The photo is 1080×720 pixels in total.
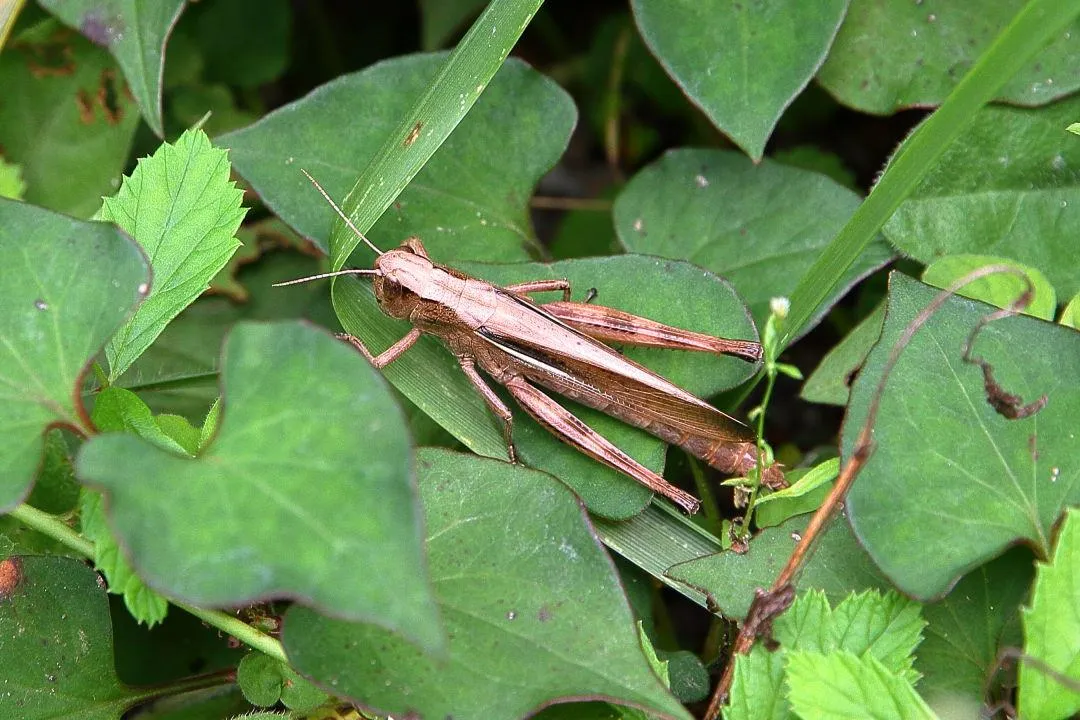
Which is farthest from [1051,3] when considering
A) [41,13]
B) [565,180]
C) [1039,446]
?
[41,13]

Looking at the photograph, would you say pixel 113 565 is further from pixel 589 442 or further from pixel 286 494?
pixel 589 442

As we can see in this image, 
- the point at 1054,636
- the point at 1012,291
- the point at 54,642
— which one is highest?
the point at 1012,291

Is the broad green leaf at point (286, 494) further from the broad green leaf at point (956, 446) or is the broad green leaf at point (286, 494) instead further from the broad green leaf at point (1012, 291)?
the broad green leaf at point (1012, 291)

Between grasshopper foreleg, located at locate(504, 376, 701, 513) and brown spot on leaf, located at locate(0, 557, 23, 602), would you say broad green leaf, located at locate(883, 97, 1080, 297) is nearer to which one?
grasshopper foreleg, located at locate(504, 376, 701, 513)

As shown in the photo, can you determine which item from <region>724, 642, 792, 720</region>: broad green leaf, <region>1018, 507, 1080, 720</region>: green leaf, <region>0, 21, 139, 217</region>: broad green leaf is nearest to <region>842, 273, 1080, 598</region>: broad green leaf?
<region>1018, 507, 1080, 720</region>: green leaf

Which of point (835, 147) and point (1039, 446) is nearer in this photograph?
point (1039, 446)

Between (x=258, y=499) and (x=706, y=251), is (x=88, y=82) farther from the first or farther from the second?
(x=258, y=499)

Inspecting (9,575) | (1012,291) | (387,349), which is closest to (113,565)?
(9,575)
